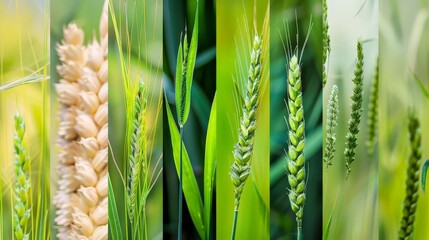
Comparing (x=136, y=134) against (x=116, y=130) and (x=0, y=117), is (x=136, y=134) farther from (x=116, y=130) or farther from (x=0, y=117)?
(x=0, y=117)

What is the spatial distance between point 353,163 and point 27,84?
0.74 metres

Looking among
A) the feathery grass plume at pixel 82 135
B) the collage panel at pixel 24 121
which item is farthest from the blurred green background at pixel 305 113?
the collage panel at pixel 24 121

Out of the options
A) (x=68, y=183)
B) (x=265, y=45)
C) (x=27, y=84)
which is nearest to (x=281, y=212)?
(x=265, y=45)

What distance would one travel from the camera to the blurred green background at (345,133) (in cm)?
107

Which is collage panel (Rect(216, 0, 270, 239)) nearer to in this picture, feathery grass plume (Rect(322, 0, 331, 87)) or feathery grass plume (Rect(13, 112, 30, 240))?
feathery grass plume (Rect(322, 0, 331, 87))

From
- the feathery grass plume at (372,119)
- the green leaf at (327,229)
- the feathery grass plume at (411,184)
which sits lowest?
the green leaf at (327,229)

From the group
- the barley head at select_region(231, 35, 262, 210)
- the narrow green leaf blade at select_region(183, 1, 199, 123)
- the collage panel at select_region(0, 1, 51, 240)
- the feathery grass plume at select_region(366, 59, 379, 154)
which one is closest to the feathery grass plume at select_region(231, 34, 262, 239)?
the barley head at select_region(231, 35, 262, 210)

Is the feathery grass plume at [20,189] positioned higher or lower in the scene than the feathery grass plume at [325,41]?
lower

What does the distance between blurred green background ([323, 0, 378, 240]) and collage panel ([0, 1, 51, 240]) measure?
0.63m

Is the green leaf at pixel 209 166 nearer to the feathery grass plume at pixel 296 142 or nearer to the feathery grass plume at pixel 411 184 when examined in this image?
the feathery grass plume at pixel 296 142

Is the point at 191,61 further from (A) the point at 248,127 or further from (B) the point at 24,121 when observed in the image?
(B) the point at 24,121

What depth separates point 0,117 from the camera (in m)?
1.16

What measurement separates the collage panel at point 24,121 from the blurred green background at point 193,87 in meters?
0.27

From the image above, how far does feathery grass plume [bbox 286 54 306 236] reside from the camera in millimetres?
1075
